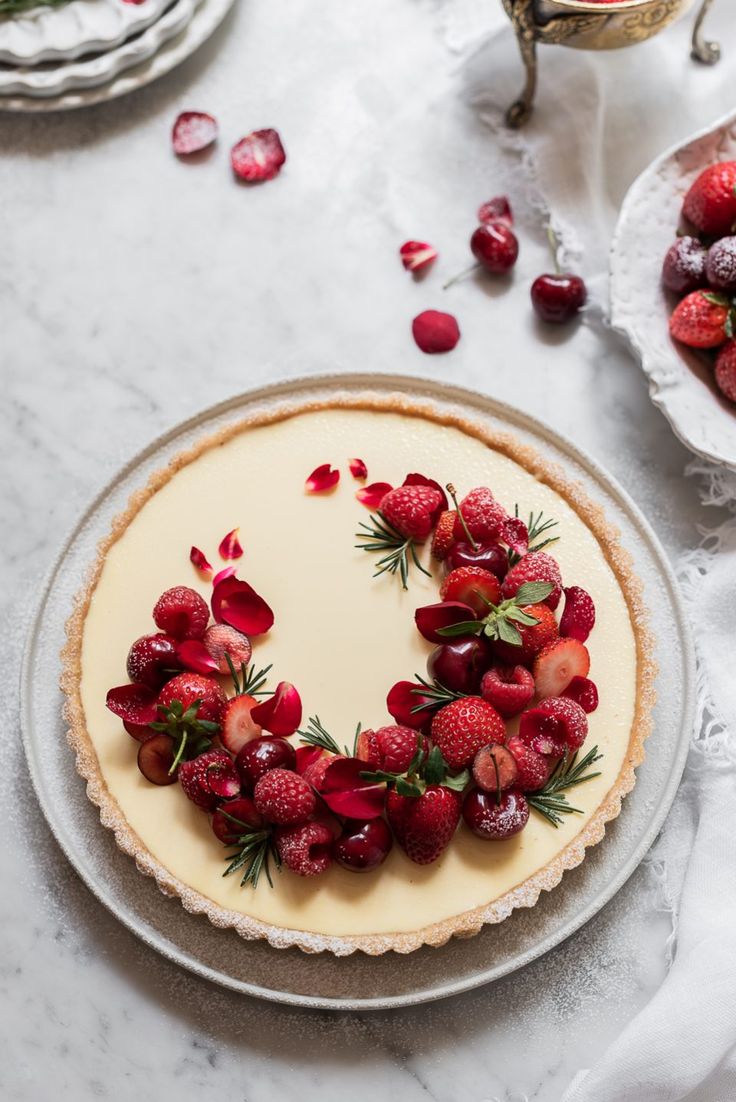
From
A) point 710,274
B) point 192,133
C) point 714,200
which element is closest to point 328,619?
point 710,274

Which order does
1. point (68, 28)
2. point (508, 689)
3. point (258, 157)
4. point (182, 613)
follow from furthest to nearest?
point (258, 157), point (68, 28), point (182, 613), point (508, 689)

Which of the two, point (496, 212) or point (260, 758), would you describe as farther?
point (496, 212)

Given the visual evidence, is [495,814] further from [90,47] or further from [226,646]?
[90,47]

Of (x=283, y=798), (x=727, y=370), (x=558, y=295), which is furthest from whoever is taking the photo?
(x=558, y=295)

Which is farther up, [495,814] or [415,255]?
[415,255]

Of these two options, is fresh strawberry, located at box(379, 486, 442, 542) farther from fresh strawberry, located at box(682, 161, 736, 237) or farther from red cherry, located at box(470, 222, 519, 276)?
fresh strawberry, located at box(682, 161, 736, 237)

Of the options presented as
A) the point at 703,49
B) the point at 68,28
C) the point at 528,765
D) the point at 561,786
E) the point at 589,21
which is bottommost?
the point at 561,786
